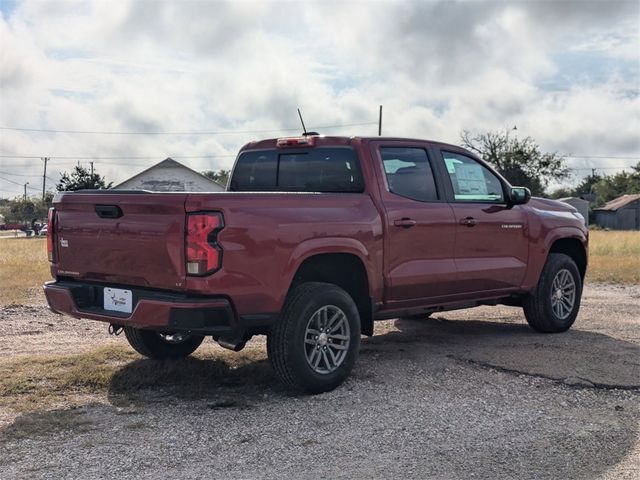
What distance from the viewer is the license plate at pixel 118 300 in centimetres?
492

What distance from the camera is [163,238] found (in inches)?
184

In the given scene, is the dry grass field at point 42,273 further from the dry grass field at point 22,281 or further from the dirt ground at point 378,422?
the dirt ground at point 378,422

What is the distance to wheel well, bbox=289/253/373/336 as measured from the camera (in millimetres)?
5531

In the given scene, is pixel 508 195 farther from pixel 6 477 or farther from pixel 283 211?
pixel 6 477

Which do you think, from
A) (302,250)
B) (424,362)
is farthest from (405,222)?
(424,362)

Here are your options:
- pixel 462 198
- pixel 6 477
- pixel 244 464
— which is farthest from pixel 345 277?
pixel 6 477

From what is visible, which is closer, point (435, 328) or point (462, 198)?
point (462, 198)

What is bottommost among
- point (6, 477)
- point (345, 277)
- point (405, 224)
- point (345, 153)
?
point (6, 477)

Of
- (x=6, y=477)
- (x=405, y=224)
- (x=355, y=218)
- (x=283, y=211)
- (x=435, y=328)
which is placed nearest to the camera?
(x=6, y=477)

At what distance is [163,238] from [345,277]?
168 cm

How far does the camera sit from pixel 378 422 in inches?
184

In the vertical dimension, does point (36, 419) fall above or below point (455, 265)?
below

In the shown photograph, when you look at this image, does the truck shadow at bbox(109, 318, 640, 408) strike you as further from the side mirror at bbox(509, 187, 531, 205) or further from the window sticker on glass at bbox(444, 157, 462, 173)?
the window sticker on glass at bbox(444, 157, 462, 173)

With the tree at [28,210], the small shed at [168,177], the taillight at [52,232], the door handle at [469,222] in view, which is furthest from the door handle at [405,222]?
the tree at [28,210]
